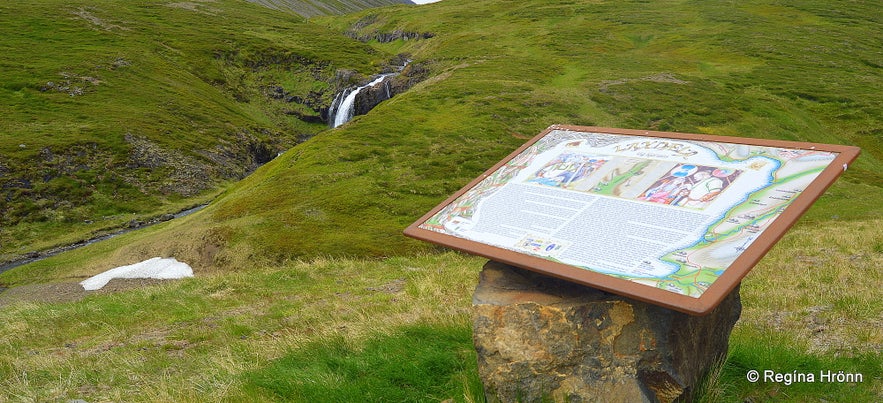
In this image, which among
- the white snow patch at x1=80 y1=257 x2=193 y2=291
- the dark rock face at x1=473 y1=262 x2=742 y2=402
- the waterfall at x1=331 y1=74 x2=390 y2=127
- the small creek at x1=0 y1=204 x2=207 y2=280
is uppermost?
the dark rock face at x1=473 y1=262 x2=742 y2=402

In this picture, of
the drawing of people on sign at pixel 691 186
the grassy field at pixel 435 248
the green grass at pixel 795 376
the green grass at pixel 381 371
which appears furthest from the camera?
the grassy field at pixel 435 248

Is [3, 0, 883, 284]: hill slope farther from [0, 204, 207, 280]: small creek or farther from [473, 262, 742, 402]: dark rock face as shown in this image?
[473, 262, 742, 402]: dark rock face

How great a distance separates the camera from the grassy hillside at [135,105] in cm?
5969

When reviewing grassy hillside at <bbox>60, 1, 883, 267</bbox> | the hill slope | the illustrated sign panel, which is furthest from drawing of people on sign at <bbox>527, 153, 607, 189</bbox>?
the hill slope

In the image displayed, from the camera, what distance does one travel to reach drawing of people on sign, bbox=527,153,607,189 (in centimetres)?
856

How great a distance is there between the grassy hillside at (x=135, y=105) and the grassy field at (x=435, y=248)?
10.7 ft

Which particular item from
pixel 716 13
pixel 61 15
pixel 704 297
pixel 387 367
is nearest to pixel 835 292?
pixel 704 297

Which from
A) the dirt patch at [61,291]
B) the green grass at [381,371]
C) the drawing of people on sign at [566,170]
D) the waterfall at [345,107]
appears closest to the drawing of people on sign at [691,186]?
the drawing of people on sign at [566,170]

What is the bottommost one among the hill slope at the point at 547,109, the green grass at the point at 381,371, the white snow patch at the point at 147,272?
the white snow patch at the point at 147,272

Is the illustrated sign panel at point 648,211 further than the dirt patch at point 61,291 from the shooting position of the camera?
No

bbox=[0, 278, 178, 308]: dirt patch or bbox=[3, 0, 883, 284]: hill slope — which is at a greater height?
bbox=[3, 0, 883, 284]: hill slope

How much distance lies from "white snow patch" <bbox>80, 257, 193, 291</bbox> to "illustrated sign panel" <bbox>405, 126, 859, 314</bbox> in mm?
30893

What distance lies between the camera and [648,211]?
7.09 m

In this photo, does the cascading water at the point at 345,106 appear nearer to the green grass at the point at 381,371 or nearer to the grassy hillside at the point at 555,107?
the grassy hillside at the point at 555,107
